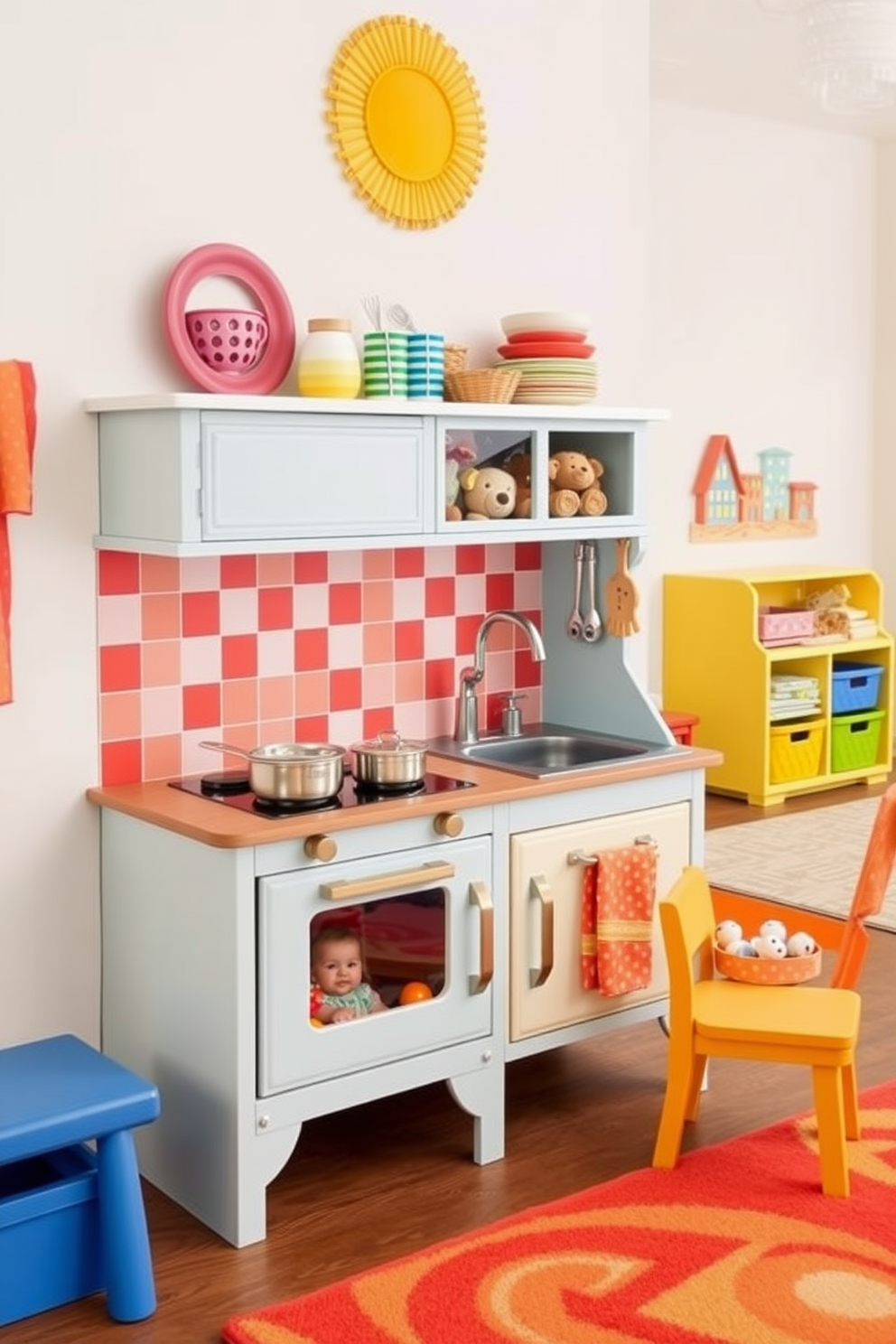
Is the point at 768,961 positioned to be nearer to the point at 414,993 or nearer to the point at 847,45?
the point at 414,993

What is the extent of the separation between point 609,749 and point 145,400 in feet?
4.01

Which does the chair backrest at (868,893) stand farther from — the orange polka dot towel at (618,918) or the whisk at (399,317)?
the whisk at (399,317)

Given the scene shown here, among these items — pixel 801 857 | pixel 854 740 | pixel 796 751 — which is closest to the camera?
pixel 801 857

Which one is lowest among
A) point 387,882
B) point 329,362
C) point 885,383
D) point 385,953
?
point 385,953

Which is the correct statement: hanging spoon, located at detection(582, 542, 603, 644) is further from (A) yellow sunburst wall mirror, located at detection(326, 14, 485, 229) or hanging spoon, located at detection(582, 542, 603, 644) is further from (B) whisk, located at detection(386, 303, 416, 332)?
(A) yellow sunburst wall mirror, located at detection(326, 14, 485, 229)

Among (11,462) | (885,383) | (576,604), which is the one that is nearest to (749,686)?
(885,383)

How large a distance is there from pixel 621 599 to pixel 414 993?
970 millimetres

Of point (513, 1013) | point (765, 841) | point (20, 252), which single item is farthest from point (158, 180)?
point (765, 841)

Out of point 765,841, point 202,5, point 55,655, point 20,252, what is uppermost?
point 202,5

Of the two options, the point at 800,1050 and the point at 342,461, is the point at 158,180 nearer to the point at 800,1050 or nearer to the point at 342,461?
the point at 342,461

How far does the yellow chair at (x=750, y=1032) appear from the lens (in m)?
2.66

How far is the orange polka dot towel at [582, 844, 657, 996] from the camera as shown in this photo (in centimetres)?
300

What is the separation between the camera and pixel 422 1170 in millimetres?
2850

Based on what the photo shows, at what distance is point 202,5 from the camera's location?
2.83 meters
